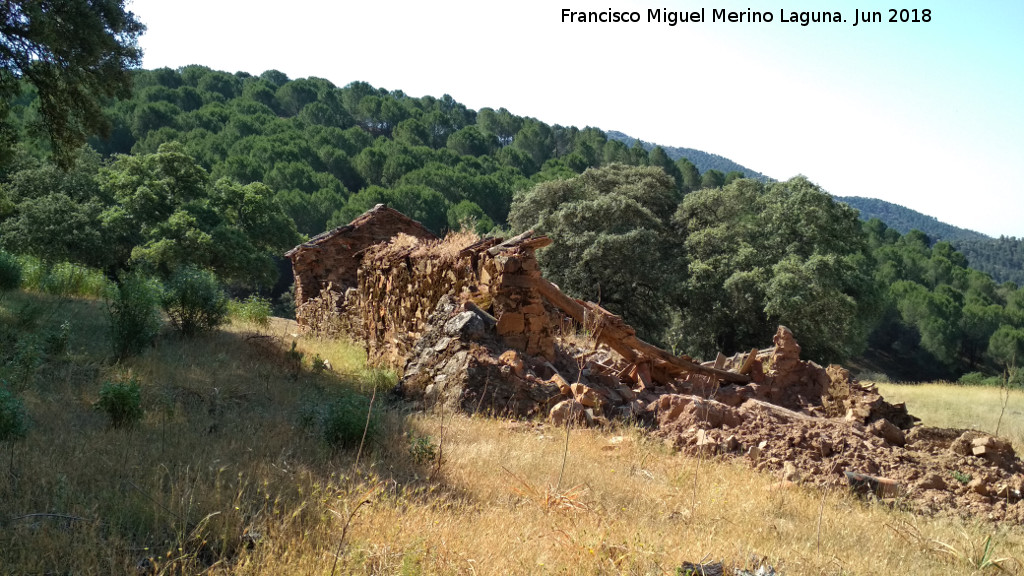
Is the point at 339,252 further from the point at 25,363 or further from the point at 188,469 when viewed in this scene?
the point at 188,469

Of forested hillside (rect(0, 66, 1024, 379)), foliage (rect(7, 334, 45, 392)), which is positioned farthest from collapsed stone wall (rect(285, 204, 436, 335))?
foliage (rect(7, 334, 45, 392))

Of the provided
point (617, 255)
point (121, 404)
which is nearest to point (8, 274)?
point (121, 404)

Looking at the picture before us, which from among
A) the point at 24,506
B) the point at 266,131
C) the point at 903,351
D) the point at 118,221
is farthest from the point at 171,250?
the point at 903,351

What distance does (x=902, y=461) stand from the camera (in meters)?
7.29

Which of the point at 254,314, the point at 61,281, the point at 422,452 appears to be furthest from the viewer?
the point at 254,314

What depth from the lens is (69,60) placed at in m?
11.7

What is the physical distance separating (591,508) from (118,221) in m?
31.7

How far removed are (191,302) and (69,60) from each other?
177 inches

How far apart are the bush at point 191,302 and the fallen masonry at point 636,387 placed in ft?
9.46

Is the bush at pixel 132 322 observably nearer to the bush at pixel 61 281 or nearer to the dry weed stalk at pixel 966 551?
the bush at pixel 61 281

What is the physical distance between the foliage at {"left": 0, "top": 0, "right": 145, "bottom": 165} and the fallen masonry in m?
5.79

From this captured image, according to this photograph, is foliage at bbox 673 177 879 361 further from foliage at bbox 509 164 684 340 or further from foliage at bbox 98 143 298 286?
foliage at bbox 98 143 298 286

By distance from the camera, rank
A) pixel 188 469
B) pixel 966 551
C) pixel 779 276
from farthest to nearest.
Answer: pixel 779 276
pixel 966 551
pixel 188 469

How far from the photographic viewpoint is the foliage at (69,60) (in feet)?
37.2
